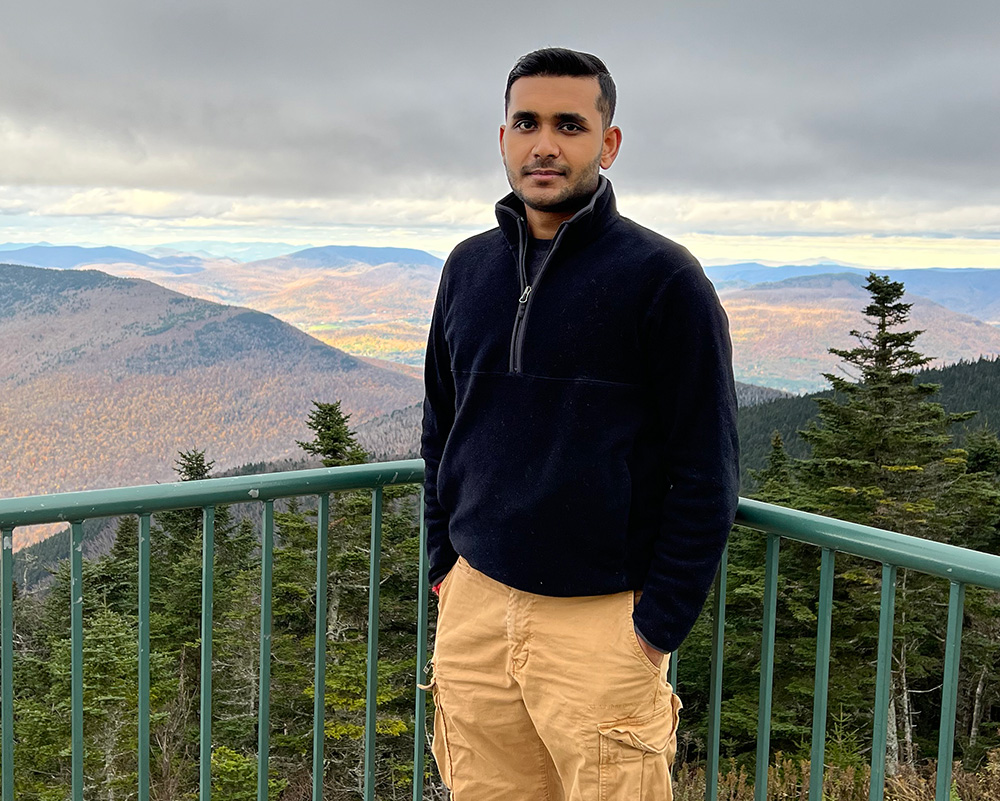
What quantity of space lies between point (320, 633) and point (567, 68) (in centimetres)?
122

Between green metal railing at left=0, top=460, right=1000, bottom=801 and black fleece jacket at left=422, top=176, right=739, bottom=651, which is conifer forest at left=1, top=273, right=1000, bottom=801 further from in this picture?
black fleece jacket at left=422, top=176, right=739, bottom=651

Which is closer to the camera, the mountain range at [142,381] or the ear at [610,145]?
the ear at [610,145]

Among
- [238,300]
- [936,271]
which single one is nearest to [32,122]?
[238,300]

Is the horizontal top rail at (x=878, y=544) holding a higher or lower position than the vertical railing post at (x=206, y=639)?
higher

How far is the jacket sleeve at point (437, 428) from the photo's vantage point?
1625 millimetres

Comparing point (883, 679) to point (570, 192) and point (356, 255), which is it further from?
point (356, 255)

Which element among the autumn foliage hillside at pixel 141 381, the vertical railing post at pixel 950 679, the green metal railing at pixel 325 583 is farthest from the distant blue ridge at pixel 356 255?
the vertical railing post at pixel 950 679

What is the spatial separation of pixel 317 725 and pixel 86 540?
68cm

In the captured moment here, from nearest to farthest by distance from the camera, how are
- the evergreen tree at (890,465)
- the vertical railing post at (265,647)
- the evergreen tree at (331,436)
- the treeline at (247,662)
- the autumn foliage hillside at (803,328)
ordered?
the vertical railing post at (265,647) → the treeline at (247,662) → the evergreen tree at (890,465) → the evergreen tree at (331,436) → the autumn foliage hillside at (803,328)

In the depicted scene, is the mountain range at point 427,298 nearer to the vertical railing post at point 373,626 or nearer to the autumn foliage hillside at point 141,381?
the vertical railing post at point 373,626

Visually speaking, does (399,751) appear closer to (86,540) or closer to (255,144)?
(86,540)

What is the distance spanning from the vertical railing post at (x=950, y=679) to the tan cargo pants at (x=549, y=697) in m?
0.40

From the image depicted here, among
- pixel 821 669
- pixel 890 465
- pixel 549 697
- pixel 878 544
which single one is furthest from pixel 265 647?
pixel 890 465

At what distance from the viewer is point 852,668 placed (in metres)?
22.0
